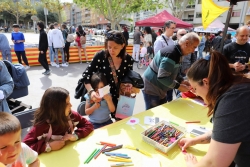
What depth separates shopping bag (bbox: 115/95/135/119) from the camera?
177 centimetres

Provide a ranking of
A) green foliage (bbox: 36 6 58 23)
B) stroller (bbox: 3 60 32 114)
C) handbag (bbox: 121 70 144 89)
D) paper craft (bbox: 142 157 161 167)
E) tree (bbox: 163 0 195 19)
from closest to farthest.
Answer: paper craft (bbox: 142 157 161 167)
handbag (bbox: 121 70 144 89)
stroller (bbox: 3 60 32 114)
tree (bbox: 163 0 195 19)
green foliage (bbox: 36 6 58 23)

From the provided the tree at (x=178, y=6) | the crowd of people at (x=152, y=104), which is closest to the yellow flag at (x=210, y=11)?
the crowd of people at (x=152, y=104)

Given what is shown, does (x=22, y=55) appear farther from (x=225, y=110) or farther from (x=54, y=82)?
(x=225, y=110)

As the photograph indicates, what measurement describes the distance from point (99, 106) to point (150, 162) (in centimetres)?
85

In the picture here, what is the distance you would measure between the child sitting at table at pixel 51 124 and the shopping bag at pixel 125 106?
0.55m

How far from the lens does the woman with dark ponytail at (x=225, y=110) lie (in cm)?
77

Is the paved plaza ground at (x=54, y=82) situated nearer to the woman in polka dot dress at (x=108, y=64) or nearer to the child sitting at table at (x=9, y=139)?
the woman in polka dot dress at (x=108, y=64)

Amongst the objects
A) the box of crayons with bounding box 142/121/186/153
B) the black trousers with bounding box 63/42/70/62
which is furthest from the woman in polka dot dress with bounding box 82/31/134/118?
the black trousers with bounding box 63/42/70/62

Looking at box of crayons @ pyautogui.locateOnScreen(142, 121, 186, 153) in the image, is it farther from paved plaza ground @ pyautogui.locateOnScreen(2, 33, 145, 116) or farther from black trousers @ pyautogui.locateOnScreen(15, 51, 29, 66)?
black trousers @ pyautogui.locateOnScreen(15, 51, 29, 66)

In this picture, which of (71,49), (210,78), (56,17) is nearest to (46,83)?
(71,49)

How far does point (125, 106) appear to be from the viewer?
1790 mm

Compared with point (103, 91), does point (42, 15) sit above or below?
above

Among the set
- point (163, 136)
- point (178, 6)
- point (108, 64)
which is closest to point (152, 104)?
point (108, 64)

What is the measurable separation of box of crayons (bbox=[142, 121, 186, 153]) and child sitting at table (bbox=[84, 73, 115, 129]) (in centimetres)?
57
